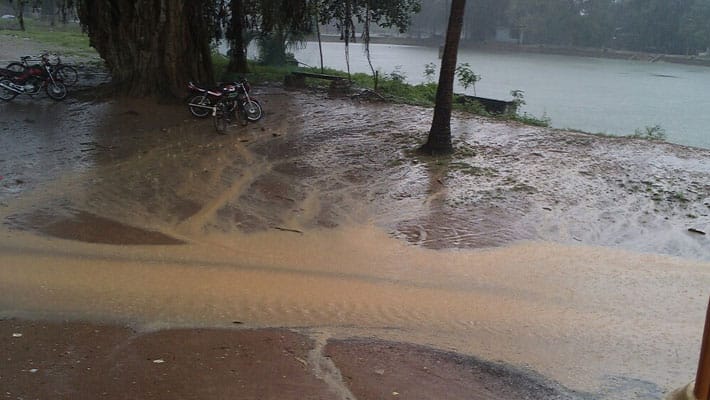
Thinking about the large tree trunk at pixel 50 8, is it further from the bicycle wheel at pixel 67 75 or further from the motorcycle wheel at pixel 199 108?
the motorcycle wheel at pixel 199 108

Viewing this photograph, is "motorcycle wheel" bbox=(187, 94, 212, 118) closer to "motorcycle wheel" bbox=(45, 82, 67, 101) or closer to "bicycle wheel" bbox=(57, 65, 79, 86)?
"motorcycle wheel" bbox=(45, 82, 67, 101)

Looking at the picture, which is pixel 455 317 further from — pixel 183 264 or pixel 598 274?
pixel 183 264

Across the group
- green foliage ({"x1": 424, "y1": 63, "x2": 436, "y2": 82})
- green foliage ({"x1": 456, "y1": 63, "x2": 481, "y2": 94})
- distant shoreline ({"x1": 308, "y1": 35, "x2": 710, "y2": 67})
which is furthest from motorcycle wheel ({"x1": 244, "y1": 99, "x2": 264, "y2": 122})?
distant shoreline ({"x1": 308, "y1": 35, "x2": 710, "y2": 67})

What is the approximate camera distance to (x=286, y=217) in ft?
29.6

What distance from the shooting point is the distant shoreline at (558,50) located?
25.6m

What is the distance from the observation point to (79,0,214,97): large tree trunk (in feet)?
48.1

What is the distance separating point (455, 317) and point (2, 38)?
115 feet

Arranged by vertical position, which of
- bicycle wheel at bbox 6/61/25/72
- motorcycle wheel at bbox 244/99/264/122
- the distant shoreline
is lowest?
motorcycle wheel at bbox 244/99/264/122

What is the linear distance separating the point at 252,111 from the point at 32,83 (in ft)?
20.2

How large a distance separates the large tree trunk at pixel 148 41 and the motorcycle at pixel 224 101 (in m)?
1.36

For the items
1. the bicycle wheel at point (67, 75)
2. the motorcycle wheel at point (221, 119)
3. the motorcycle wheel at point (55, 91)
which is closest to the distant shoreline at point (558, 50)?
the bicycle wheel at point (67, 75)

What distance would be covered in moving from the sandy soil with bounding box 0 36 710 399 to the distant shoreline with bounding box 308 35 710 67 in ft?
47.8

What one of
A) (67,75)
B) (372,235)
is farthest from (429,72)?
(372,235)

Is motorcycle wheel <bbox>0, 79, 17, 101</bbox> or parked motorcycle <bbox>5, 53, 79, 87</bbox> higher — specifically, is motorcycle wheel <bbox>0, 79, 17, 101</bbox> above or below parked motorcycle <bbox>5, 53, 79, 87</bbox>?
below
